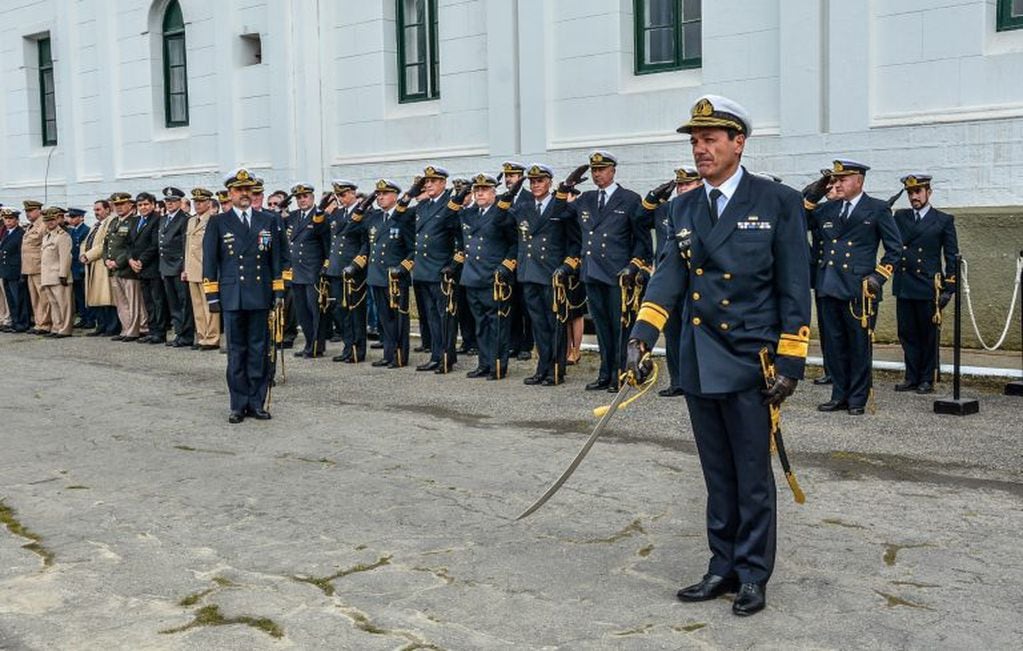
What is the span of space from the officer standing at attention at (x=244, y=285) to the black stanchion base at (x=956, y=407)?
5.52 m

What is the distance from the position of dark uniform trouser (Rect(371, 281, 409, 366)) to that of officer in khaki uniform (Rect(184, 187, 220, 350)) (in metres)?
3.21

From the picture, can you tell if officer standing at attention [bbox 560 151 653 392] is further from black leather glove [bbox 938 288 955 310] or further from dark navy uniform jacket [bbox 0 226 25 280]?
dark navy uniform jacket [bbox 0 226 25 280]

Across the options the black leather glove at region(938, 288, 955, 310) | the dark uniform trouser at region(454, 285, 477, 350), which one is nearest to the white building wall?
the black leather glove at region(938, 288, 955, 310)

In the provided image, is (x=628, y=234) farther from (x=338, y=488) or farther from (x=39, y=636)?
(x=39, y=636)

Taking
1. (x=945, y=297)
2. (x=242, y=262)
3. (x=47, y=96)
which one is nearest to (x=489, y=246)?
(x=242, y=262)

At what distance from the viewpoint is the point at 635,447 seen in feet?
29.4

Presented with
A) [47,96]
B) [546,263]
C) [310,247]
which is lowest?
[546,263]

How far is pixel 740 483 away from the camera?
5.44 metres

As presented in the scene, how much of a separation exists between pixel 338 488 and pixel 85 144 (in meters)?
19.3

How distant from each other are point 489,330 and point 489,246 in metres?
0.87

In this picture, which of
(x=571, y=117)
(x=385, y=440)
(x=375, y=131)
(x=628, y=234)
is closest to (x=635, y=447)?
(x=385, y=440)

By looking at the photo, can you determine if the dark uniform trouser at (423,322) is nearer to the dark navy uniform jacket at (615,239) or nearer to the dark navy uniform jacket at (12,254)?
the dark navy uniform jacket at (615,239)

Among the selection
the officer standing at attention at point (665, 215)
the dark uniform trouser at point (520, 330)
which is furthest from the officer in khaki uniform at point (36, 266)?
the officer standing at attention at point (665, 215)

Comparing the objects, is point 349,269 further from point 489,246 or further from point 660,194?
point 660,194
